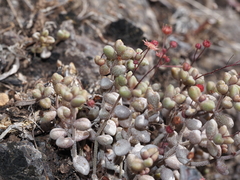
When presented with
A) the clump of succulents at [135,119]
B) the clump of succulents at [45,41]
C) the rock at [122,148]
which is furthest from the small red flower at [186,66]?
the clump of succulents at [45,41]

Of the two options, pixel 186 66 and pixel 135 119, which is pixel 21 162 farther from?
pixel 186 66

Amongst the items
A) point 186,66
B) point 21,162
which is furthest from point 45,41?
point 186,66

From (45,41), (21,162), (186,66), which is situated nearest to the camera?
(21,162)

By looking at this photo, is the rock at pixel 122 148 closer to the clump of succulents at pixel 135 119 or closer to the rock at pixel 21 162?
the clump of succulents at pixel 135 119

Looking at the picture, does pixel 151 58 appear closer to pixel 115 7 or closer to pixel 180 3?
pixel 115 7

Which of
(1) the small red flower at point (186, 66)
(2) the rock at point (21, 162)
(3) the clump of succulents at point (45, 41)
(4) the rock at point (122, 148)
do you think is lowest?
(2) the rock at point (21, 162)

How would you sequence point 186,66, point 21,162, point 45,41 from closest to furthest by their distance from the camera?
point 21,162 < point 186,66 < point 45,41

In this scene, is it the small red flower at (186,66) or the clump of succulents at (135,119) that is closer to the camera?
the clump of succulents at (135,119)


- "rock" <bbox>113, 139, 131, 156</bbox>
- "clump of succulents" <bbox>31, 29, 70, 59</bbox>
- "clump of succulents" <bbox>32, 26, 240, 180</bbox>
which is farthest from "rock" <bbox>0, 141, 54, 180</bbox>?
"clump of succulents" <bbox>31, 29, 70, 59</bbox>
